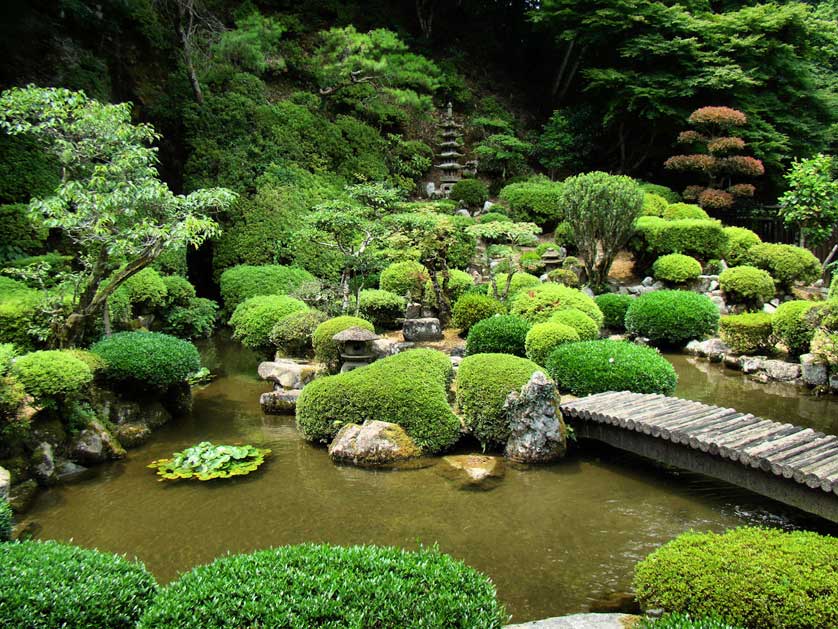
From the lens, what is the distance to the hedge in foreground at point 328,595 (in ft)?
9.23

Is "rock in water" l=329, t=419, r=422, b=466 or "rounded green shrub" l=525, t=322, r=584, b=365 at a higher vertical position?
"rounded green shrub" l=525, t=322, r=584, b=365


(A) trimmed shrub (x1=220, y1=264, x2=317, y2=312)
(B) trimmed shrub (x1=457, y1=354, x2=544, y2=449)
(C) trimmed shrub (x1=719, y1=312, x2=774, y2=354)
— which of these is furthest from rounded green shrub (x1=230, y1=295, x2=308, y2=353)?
(C) trimmed shrub (x1=719, y1=312, x2=774, y2=354)

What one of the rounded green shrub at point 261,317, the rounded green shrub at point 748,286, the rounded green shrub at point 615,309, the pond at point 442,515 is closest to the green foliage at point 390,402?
the pond at point 442,515

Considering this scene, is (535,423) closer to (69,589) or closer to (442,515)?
(442,515)

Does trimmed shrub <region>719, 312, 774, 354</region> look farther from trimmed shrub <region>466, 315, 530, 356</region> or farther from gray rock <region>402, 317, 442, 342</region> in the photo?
gray rock <region>402, 317, 442, 342</region>

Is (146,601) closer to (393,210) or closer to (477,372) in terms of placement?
(477,372)

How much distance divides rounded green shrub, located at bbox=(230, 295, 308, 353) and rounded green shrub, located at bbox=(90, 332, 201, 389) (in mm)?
2437

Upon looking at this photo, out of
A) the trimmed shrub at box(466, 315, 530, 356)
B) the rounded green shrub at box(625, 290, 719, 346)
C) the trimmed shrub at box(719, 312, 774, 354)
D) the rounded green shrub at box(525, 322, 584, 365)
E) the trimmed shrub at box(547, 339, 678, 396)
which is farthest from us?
the rounded green shrub at box(625, 290, 719, 346)

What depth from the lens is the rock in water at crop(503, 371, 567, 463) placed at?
22.0 ft

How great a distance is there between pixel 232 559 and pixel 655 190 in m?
19.8

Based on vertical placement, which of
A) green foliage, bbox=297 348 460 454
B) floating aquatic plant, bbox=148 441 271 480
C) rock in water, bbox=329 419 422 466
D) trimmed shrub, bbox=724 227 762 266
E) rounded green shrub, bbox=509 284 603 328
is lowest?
floating aquatic plant, bbox=148 441 271 480

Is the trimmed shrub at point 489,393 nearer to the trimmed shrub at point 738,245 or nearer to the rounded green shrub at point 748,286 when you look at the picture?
the rounded green shrub at point 748,286

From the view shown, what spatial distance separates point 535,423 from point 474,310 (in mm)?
4122

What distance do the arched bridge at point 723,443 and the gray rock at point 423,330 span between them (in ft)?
12.3
